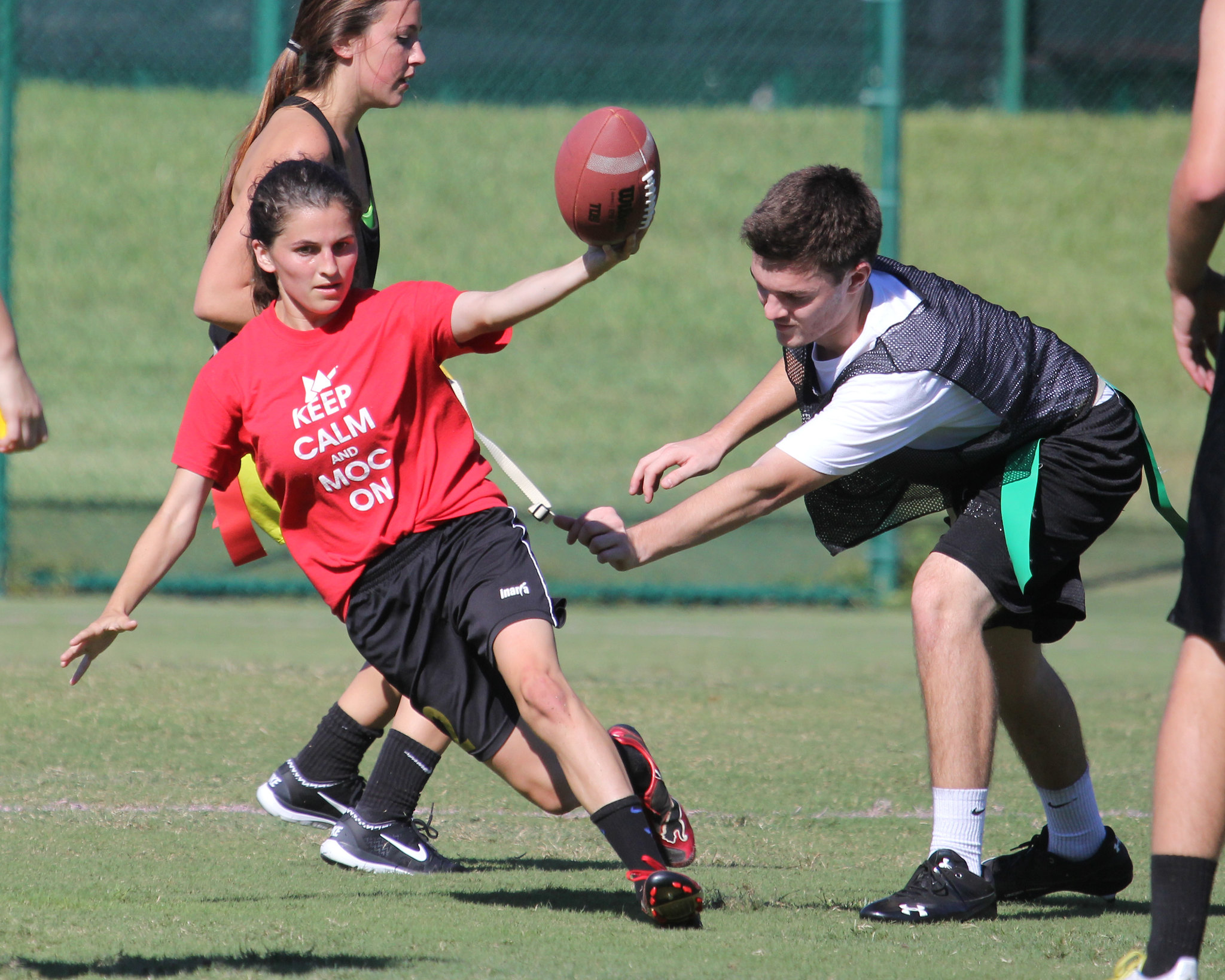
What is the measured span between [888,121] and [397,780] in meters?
6.02

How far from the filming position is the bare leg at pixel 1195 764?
Result: 2.44m

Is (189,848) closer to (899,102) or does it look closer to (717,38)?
(899,102)

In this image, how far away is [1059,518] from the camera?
344 centimetres

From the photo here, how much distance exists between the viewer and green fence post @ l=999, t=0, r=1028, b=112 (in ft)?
55.6

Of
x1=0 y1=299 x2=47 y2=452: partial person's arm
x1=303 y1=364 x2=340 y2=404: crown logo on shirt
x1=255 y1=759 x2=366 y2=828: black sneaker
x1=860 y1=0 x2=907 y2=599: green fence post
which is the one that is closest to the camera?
x1=0 y1=299 x2=47 y2=452: partial person's arm

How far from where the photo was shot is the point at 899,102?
8680 millimetres

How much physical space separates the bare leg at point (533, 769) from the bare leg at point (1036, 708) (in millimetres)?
1025

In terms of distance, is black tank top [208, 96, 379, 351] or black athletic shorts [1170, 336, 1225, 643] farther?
black tank top [208, 96, 379, 351]

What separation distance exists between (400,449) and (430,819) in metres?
1.19

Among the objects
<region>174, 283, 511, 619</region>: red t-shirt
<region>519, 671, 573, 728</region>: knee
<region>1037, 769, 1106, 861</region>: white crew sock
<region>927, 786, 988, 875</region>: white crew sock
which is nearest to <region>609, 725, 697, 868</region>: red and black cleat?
<region>519, 671, 573, 728</region>: knee

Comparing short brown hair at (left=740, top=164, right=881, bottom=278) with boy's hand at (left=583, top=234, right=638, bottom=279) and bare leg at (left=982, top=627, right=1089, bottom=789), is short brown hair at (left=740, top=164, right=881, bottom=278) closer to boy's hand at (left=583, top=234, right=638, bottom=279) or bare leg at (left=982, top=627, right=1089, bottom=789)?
boy's hand at (left=583, top=234, right=638, bottom=279)

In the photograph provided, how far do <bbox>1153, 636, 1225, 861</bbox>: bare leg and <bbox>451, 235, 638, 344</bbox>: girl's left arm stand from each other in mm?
1391

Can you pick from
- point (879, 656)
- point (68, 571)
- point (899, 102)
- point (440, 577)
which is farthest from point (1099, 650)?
point (68, 571)

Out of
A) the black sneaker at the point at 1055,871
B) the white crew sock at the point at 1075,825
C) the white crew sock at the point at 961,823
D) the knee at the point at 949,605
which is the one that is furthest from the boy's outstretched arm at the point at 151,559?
the white crew sock at the point at 1075,825
